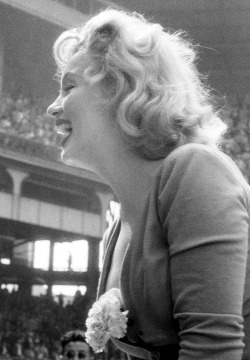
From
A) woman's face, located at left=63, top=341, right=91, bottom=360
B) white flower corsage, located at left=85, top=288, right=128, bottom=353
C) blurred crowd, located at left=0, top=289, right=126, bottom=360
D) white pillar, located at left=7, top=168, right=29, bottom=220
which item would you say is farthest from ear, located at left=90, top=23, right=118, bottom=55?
white pillar, located at left=7, top=168, right=29, bottom=220

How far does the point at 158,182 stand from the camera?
97 cm

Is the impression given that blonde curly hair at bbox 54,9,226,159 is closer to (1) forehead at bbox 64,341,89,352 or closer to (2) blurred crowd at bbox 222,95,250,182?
(1) forehead at bbox 64,341,89,352

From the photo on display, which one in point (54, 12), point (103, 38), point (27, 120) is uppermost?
point (54, 12)

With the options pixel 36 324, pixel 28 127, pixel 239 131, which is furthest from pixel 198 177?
pixel 239 131

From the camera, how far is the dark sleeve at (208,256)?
84 cm

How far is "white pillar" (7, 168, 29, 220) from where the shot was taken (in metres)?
6.95

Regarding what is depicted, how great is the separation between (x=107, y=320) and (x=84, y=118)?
311mm

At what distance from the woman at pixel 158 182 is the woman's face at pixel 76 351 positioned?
308cm

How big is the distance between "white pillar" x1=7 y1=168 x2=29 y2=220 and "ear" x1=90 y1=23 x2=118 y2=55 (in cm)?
598

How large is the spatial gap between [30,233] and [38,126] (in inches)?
56.4

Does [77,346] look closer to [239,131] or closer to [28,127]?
[28,127]

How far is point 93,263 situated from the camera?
269 inches

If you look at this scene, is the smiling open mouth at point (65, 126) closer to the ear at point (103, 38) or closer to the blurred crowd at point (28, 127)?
the ear at point (103, 38)

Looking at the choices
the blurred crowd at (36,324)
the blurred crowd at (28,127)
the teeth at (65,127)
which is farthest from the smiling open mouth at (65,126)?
the blurred crowd at (28,127)
